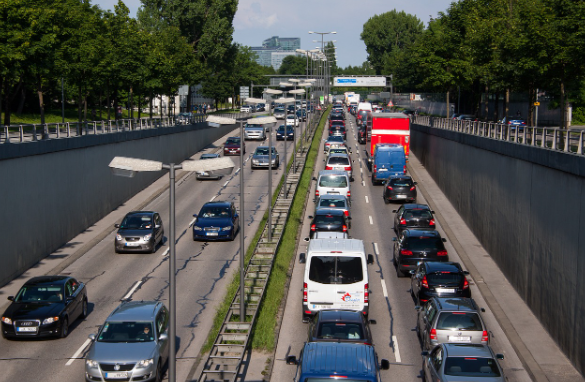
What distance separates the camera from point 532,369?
17.9 m

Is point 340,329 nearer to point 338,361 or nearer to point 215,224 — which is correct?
point 338,361

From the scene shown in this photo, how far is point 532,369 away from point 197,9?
82546 mm

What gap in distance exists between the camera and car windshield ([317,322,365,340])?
626 inches

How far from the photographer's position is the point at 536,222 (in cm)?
2264

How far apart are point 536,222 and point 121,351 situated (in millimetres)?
14040

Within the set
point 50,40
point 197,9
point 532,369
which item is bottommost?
point 532,369

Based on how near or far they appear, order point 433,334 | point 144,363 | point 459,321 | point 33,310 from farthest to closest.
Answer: point 33,310 < point 459,321 < point 433,334 < point 144,363

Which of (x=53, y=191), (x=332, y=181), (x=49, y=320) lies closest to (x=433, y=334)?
(x=49, y=320)

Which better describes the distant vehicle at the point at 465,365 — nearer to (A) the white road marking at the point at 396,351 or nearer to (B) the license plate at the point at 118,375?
(A) the white road marking at the point at 396,351

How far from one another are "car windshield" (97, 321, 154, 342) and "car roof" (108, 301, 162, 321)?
0.57 ft

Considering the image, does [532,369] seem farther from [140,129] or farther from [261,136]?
[261,136]

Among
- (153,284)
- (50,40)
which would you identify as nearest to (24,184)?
(153,284)

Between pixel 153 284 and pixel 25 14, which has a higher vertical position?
pixel 25 14

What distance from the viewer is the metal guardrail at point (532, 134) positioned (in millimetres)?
19702
